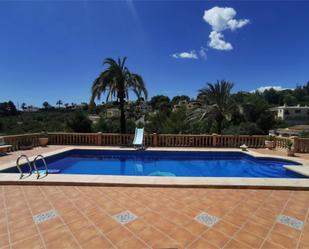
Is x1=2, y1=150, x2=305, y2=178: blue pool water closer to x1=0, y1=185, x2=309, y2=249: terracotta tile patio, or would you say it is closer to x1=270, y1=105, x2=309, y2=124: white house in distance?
x1=0, y1=185, x2=309, y2=249: terracotta tile patio

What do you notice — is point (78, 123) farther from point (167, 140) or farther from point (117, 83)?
point (167, 140)


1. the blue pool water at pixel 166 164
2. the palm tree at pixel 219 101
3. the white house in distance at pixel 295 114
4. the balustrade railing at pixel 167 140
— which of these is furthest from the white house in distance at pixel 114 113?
the white house in distance at pixel 295 114

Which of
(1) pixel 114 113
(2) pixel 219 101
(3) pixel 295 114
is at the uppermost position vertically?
(3) pixel 295 114

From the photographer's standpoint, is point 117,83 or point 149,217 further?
point 117,83

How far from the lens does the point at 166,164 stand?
991 centimetres

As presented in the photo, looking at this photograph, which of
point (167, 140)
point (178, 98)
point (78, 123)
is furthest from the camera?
point (178, 98)

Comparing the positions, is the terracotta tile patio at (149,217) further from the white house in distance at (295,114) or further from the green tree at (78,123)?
the white house in distance at (295,114)

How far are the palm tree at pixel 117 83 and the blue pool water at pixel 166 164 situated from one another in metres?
3.62

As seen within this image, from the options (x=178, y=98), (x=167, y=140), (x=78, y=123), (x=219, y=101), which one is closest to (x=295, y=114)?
(x=178, y=98)

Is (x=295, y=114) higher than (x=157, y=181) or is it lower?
higher

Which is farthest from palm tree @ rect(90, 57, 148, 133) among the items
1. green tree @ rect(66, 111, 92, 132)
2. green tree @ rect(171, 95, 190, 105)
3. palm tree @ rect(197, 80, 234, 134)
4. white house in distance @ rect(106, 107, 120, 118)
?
green tree @ rect(171, 95, 190, 105)

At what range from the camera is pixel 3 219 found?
3.66 meters

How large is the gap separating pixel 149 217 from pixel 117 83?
10.1 metres

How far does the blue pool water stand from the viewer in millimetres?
8477
